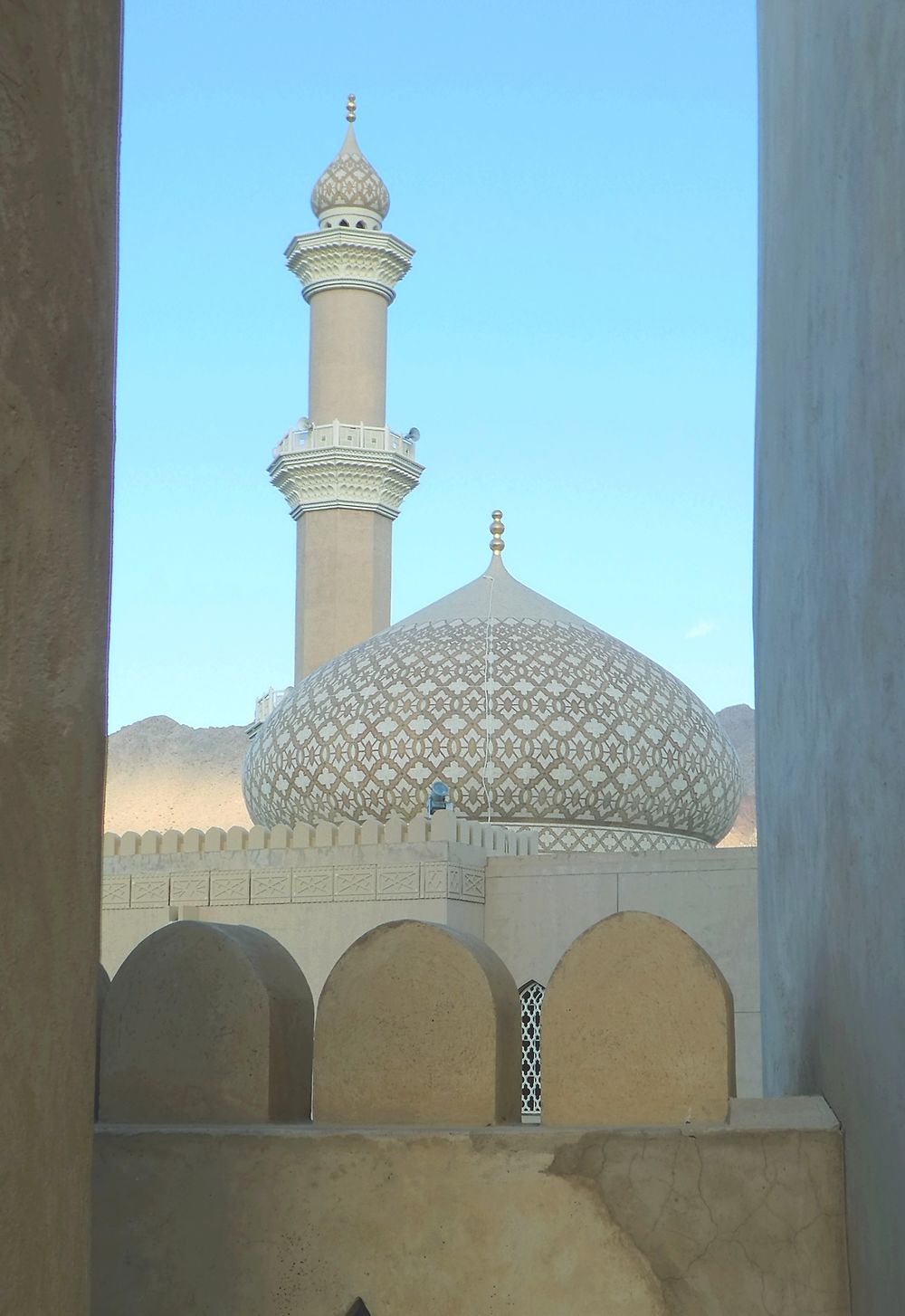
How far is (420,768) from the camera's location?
1284 cm

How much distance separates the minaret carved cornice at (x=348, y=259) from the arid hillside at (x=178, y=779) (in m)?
18.4

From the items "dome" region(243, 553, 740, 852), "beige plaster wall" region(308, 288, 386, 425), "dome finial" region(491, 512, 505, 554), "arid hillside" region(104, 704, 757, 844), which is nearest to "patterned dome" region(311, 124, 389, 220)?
"beige plaster wall" region(308, 288, 386, 425)

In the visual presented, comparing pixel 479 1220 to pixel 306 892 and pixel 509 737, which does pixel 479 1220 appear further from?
pixel 509 737

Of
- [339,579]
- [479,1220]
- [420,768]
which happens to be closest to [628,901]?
[420,768]

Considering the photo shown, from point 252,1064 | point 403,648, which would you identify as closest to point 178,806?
point 403,648

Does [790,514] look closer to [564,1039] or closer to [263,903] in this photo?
[564,1039]

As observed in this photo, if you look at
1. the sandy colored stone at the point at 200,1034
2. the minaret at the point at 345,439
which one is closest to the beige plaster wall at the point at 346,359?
the minaret at the point at 345,439

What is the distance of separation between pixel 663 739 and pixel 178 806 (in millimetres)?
23242

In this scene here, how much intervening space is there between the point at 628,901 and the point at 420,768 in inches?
99.9

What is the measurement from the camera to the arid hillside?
34938 mm

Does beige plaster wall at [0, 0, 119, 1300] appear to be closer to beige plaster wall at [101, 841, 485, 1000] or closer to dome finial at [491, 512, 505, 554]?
beige plaster wall at [101, 841, 485, 1000]

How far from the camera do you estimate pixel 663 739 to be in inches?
525

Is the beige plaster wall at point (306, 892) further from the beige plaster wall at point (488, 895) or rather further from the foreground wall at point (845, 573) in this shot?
the foreground wall at point (845, 573)

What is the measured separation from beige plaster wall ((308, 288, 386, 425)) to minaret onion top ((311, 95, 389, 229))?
2.82ft
